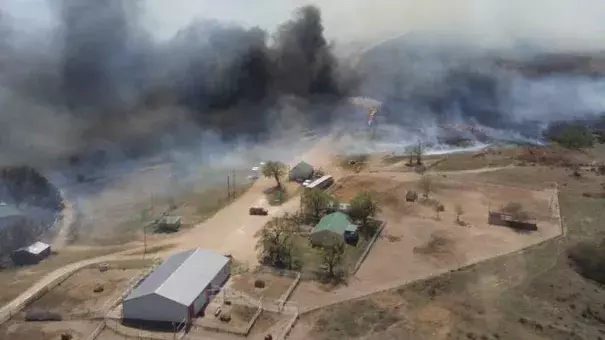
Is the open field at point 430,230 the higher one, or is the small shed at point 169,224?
the small shed at point 169,224

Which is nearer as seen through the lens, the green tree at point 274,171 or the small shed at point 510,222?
the small shed at point 510,222

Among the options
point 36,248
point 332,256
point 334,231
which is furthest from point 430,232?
point 36,248

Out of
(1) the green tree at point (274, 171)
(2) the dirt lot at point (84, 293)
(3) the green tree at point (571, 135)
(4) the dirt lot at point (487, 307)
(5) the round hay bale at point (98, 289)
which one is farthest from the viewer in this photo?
(3) the green tree at point (571, 135)

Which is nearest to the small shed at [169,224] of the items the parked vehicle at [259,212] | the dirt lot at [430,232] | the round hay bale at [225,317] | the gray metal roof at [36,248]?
the parked vehicle at [259,212]

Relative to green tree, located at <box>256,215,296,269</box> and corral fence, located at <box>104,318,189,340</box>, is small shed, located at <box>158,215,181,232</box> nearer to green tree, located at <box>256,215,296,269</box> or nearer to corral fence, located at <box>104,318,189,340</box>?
green tree, located at <box>256,215,296,269</box>

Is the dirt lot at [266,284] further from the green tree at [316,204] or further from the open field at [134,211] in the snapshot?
the open field at [134,211]

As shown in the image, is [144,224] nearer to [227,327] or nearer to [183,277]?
[183,277]

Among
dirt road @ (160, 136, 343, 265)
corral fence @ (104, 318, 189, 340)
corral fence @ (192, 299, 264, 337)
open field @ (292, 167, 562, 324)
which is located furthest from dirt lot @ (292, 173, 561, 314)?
corral fence @ (104, 318, 189, 340)
